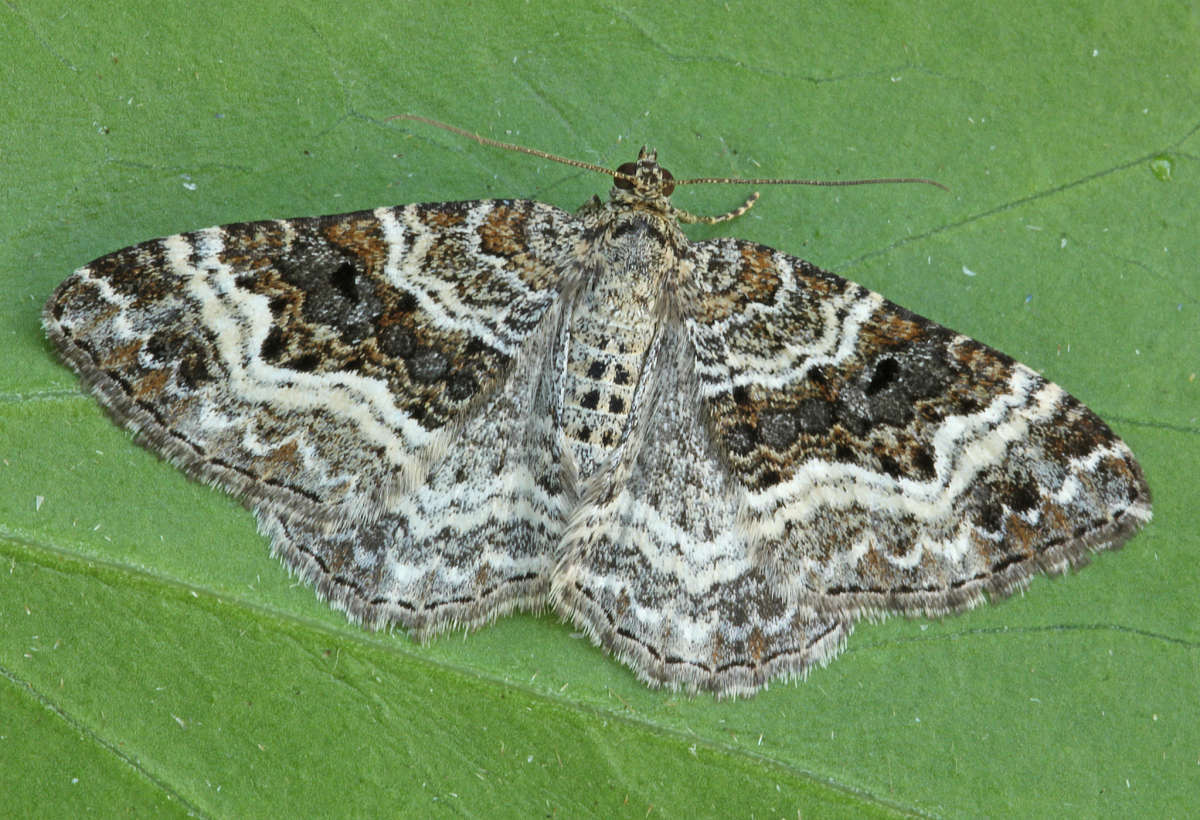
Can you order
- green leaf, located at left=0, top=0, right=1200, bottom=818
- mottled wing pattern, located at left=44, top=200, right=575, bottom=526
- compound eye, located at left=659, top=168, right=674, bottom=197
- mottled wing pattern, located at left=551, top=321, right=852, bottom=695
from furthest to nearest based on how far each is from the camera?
compound eye, located at left=659, top=168, right=674, bottom=197, mottled wing pattern, located at left=551, top=321, right=852, bottom=695, green leaf, located at left=0, top=0, right=1200, bottom=818, mottled wing pattern, located at left=44, top=200, right=575, bottom=526

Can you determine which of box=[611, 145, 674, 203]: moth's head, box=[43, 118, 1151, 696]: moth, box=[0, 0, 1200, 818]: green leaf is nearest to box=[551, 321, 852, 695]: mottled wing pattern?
box=[43, 118, 1151, 696]: moth

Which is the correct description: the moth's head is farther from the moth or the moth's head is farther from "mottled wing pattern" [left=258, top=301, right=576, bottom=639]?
"mottled wing pattern" [left=258, top=301, right=576, bottom=639]

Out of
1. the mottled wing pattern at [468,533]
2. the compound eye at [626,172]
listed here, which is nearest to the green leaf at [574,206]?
the mottled wing pattern at [468,533]

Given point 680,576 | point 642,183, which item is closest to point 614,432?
point 680,576

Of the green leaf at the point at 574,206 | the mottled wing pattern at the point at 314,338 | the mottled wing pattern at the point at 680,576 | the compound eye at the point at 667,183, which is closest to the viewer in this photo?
the mottled wing pattern at the point at 314,338

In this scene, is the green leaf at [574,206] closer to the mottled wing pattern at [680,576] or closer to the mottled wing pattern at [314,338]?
the mottled wing pattern at [680,576]

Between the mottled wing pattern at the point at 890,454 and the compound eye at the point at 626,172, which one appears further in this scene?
the compound eye at the point at 626,172
